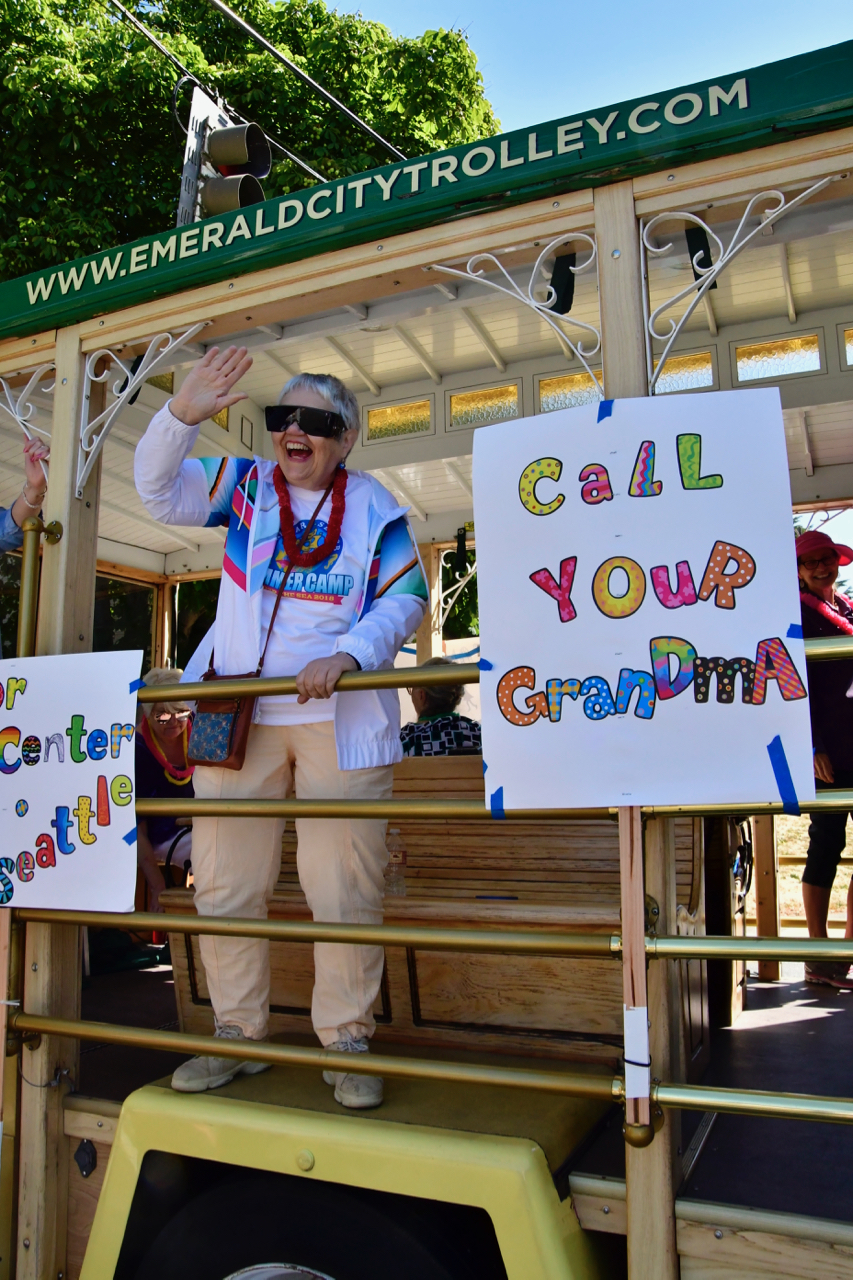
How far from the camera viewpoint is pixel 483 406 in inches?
183

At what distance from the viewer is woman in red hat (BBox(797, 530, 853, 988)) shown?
3.48 metres

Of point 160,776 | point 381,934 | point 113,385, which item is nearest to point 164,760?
point 160,776

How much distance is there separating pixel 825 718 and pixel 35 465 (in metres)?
2.92

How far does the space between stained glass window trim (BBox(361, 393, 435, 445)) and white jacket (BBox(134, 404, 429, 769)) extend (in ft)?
8.07

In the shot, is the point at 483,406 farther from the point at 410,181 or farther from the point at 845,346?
the point at 410,181

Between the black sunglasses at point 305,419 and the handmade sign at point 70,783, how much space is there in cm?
66

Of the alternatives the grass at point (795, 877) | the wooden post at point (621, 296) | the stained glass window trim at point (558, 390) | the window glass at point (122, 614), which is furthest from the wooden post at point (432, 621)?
the wooden post at point (621, 296)

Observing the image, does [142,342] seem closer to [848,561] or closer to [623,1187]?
[623,1187]

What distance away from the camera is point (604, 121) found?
190 cm

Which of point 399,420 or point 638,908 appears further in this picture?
point 399,420

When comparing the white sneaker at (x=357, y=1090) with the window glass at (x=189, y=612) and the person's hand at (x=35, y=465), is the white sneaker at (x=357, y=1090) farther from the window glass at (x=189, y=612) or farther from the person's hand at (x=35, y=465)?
the window glass at (x=189, y=612)

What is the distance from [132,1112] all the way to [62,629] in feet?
3.98

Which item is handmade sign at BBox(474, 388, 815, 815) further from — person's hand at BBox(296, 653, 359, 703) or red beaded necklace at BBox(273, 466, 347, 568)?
red beaded necklace at BBox(273, 466, 347, 568)

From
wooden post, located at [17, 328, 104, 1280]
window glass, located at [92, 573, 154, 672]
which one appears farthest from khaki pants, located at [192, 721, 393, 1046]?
window glass, located at [92, 573, 154, 672]
